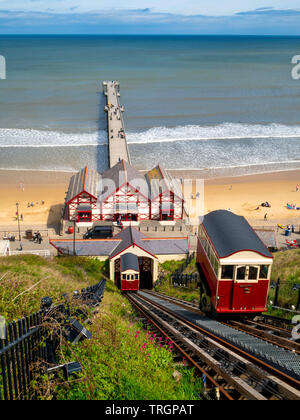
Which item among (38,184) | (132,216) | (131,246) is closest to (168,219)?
(132,216)

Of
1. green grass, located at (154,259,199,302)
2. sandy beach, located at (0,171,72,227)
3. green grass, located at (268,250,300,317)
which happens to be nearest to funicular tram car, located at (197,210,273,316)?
green grass, located at (268,250,300,317)

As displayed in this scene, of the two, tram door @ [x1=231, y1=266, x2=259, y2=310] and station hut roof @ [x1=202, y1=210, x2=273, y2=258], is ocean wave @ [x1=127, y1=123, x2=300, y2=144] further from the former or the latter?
tram door @ [x1=231, y1=266, x2=259, y2=310]

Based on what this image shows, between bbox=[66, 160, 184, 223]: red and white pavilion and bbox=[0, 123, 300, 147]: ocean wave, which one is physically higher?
bbox=[0, 123, 300, 147]: ocean wave

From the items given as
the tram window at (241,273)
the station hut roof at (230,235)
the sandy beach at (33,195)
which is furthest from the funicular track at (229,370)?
the sandy beach at (33,195)

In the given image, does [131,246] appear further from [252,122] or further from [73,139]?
[252,122]

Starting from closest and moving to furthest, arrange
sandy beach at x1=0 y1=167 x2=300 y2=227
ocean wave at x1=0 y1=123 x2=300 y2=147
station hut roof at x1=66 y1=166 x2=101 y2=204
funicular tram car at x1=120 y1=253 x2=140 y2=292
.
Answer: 1. funicular tram car at x1=120 y1=253 x2=140 y2=292
2. station hut roof at x1=66 y1=166 x2=101 y2=204
3. sandy beach at x1=0 y1=167 x2=300 y2=227
4. ocean wave at x1=0 y1=123 x2=300 y2=147
